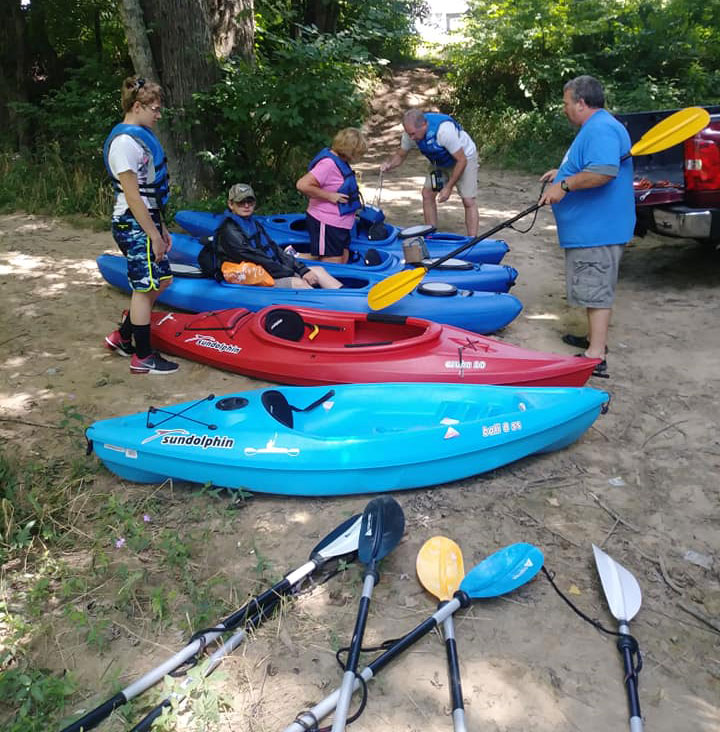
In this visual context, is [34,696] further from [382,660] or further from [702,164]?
[702,164]

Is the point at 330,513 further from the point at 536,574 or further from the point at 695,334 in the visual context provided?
the point at 695,334

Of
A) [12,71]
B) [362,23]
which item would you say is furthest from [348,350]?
[12,71]

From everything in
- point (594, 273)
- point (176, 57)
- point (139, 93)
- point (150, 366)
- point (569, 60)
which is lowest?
point (150, 366)

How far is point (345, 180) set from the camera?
214 inches

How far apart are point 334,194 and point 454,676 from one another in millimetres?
4024

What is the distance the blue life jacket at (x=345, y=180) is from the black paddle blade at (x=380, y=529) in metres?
3.18

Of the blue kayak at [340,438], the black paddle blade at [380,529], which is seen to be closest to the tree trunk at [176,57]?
the blue kayak at [340,438]

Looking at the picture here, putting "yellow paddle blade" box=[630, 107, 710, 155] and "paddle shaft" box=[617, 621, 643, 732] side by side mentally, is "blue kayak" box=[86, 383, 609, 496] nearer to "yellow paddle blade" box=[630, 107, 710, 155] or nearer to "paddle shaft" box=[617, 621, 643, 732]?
"paddle shaft" box=[617, 621, 643, 732]

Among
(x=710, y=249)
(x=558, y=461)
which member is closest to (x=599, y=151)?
(x=558, y=461)

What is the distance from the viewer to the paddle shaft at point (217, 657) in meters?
2.06

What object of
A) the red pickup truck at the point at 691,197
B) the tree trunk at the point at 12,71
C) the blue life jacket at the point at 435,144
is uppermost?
the tree trunk at the point at 12,71

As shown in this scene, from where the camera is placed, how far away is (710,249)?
6.83 metres

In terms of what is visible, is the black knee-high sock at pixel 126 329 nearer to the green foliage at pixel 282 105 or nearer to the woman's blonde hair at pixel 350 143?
the woman's blonde hair at pixel 350 143

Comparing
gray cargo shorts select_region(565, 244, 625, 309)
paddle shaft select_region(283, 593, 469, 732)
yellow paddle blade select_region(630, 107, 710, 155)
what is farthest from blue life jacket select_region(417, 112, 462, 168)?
paddle shaft select_region(283, 593, 469, 732)
